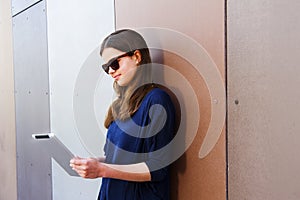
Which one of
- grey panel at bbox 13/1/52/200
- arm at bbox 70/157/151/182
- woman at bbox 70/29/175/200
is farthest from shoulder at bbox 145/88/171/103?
grey panel at bbox 13/1/52/200

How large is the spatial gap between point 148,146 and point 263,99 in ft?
1.52

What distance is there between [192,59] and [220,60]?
16 centimetres

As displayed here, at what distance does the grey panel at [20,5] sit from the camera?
9.09 feet

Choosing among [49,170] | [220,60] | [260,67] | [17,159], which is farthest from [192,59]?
[17,159]

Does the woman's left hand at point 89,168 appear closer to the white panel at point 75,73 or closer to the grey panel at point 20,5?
the white panel at point 75,73

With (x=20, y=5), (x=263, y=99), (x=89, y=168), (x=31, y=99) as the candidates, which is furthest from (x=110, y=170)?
(x=20, y=5)

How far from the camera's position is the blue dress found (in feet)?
4.20

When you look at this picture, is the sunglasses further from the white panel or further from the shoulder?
the white panel

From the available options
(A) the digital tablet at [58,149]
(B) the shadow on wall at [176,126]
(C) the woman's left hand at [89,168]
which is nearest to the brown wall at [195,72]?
(B) the shadow on wall at [176,126]

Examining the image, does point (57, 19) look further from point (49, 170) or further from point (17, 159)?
point (17, 159)

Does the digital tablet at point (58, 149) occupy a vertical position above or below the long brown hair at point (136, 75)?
below

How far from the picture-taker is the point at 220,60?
1168 millimetres

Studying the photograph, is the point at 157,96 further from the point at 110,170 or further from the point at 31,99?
the point at 31,99

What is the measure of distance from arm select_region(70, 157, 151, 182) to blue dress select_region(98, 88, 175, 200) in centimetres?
3
